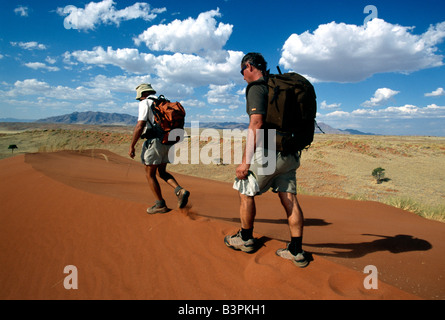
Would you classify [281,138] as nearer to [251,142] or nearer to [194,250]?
[251,142]

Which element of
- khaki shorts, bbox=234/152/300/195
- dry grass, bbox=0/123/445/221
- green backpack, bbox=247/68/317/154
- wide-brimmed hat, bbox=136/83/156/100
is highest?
wide-brimmed hat, bbox=136/83/156/100

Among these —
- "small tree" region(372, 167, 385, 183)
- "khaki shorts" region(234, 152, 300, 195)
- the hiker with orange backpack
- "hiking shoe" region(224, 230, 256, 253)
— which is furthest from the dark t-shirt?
"small tree" region(372, 167, 385, 183)

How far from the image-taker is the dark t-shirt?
237 centimetres

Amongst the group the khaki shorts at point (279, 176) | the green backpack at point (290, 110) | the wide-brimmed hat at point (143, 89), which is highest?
the wide-brimmed hat at point (143, 89)

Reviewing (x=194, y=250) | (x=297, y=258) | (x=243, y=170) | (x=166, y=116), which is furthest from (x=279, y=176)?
(x=166, y=116)

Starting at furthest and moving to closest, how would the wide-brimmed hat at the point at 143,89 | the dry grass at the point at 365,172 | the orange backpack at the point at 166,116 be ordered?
the dry grass at the point at 365,172 → the wide-brimmed hat at the point at 143,89 → the orange backpack at the point at 166,116

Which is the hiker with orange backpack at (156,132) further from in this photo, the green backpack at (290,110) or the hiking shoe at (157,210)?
the green backpack at (290,110)

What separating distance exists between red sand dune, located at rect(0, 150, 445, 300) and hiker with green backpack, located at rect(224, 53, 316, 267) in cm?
30

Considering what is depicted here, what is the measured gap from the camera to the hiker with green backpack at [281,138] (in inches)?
92.3

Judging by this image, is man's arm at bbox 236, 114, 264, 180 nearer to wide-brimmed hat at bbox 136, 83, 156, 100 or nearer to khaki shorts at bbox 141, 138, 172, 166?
khaki shorts at bbox 141, 138, 172, 166

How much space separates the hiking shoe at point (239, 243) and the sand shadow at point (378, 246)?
802 millimetres

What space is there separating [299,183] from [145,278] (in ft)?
36.4

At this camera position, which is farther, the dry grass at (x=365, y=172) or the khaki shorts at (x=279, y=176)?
the dry grass at (x=365, y=172)

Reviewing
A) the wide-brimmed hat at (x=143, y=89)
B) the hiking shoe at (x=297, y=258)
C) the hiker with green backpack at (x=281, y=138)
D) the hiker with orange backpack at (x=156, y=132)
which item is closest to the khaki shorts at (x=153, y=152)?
the hiker with orange backpack at (x=156, y=132)
